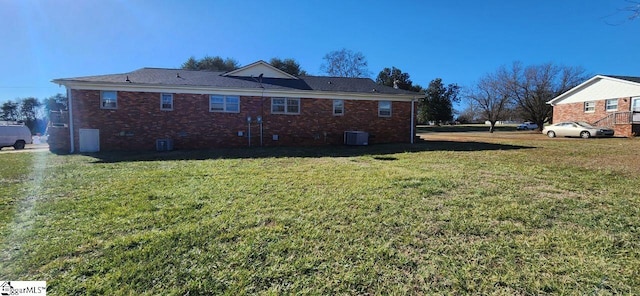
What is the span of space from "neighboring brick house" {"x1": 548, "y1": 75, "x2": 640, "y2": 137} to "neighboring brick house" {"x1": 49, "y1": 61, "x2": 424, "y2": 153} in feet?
45.7

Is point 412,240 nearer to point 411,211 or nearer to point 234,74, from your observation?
point 411,211

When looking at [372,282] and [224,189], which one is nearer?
[372,282]

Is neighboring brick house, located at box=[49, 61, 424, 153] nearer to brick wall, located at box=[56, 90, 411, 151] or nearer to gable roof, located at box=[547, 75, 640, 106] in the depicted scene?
brick wall, located at box=[56, 90, 411, 151]

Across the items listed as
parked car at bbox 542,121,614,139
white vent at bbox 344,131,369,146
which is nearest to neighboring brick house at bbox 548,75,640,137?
parked car at bbox 542,121,614,139

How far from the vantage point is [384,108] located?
52.6 feet

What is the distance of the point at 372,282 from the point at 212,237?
1.76 metres

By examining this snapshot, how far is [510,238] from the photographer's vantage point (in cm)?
314

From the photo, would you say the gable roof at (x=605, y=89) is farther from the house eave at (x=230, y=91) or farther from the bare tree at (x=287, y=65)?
the bare tree at (x=287, y=65)

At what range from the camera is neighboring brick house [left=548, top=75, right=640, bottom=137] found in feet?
60.5

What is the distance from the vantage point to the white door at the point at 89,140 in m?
13.0

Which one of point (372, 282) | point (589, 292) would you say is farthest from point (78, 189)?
point (589, 292)

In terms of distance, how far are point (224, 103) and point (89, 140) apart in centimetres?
585

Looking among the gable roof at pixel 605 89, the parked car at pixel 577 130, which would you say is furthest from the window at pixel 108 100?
the gable roof at pixel 605 89

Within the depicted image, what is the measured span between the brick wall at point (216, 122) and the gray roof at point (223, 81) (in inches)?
22.5
